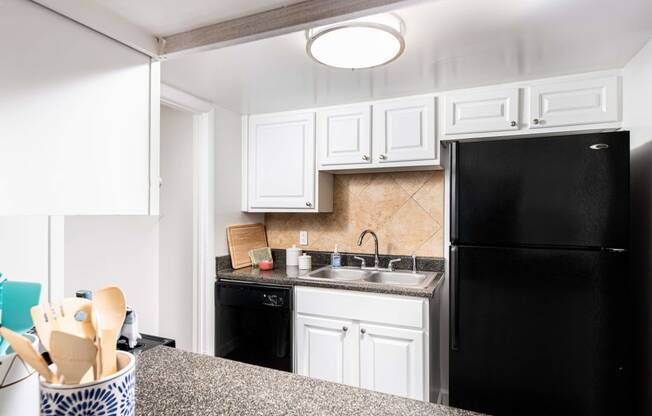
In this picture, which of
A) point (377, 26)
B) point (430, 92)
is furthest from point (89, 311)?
point (430, 92)

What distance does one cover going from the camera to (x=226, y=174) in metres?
2.69

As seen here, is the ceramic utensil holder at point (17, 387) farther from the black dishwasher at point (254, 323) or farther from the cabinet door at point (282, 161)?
the cabinet door at point (282, 161)

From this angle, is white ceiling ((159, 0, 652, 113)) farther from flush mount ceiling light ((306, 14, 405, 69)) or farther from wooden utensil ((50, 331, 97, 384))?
wooden utensil ((50, 331, 97, 384))

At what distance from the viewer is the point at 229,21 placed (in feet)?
2.89

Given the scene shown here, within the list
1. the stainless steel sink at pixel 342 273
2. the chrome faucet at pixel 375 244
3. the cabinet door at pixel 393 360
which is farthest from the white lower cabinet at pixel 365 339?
the chrome faucet at pixel 375 244

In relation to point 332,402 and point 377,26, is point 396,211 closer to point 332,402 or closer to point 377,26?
point 377,26

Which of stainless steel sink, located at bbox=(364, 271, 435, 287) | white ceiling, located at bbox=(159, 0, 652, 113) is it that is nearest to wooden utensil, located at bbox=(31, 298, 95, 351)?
white ceiling, located at bbox=(159, 0, 652, 113)

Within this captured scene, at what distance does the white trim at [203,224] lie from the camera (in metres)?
2.52

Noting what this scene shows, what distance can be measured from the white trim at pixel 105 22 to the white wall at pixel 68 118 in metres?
0.01

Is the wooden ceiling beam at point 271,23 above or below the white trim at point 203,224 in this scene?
above

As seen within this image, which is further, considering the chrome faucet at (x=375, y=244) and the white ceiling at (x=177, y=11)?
the chrome faucet at (x=375, y=244)

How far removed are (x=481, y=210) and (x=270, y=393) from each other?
4.47 ft

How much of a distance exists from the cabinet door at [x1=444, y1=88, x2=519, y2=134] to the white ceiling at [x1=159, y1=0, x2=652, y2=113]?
79mm

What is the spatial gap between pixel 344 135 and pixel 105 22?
5.96 feet
